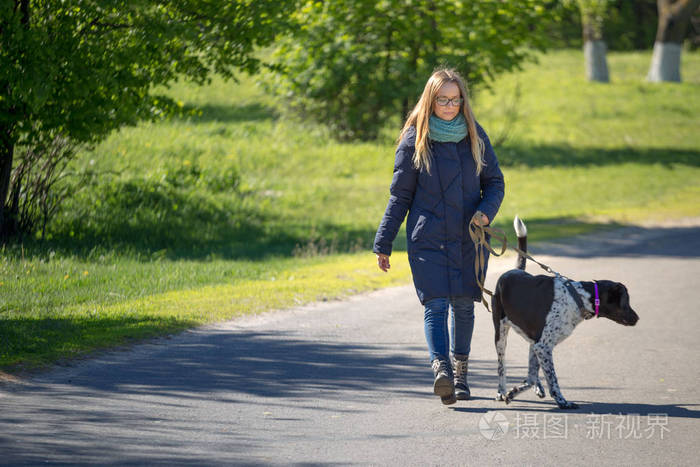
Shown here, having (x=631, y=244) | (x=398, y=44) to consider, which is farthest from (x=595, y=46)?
(x=631, y=244)

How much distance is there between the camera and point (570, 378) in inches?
277

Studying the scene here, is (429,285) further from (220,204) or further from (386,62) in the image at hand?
(386,62)

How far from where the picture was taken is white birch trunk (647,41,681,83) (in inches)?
1597

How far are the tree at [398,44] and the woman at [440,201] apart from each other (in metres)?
16.6

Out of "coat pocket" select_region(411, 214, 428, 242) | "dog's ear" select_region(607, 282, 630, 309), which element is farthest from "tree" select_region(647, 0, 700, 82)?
"coat pocket" select_region(411, 214, 428, 242)

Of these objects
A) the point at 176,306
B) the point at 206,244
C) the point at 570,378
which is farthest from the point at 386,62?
the point at 570,378

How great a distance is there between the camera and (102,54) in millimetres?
11461

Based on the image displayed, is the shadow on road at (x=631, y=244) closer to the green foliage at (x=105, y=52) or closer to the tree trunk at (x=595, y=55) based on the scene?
the green foliage at (x=105, y=52)

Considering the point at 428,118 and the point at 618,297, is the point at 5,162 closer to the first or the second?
the point at 428,118

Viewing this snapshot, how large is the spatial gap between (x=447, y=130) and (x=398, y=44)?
63.2 feet

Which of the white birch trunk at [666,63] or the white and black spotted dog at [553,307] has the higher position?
the white birch trunk at [666,63]

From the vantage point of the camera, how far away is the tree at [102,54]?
35.2 ft

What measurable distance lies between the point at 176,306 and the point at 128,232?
6124 millimetres

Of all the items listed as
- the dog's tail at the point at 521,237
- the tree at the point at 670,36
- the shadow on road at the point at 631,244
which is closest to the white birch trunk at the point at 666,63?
the tree at the point at 670,36
